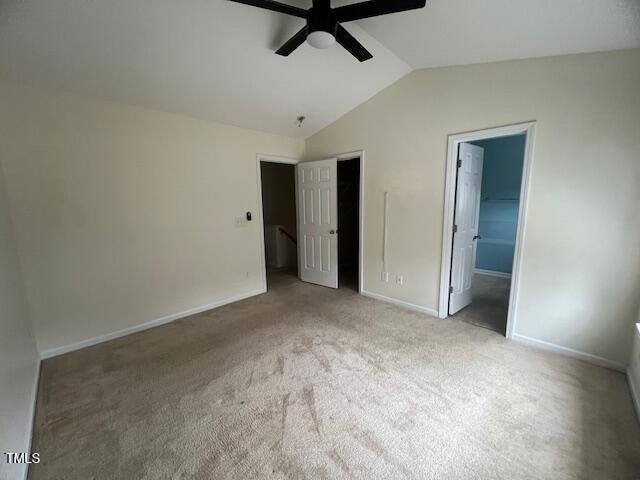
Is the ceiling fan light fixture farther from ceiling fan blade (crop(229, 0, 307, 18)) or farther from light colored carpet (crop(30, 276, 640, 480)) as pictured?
light colored carpet (crop(30, 276, 640, 480))

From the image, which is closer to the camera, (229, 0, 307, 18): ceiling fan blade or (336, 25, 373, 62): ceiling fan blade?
(229, 0, 307, 18): ceiling fan blade

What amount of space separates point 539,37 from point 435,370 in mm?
2616

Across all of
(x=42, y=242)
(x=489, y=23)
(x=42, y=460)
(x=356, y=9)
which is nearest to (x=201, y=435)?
(x=42, y=460)

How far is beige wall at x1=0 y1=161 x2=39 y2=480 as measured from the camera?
1.27 m

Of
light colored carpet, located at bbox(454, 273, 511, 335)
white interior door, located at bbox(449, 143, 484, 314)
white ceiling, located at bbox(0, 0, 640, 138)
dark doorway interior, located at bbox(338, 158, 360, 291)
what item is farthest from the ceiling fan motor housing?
dark doorway interior, located at bbox(338, 158, 360, 291)

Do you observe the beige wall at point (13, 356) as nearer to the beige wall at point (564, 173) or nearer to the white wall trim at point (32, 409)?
the white wall trim at point (32, 409)

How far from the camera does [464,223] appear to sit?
301 cm

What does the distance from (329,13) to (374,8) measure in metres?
0.28

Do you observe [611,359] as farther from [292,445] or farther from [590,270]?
[292,445]

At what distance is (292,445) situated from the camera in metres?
1.48

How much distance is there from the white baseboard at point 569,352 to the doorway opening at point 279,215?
3765 mm

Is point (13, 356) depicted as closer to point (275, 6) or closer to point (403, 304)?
point (275, 6)

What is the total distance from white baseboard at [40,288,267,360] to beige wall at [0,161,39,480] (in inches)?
7.2

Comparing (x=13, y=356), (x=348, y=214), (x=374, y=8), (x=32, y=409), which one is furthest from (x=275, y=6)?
(x=348, y=214)
